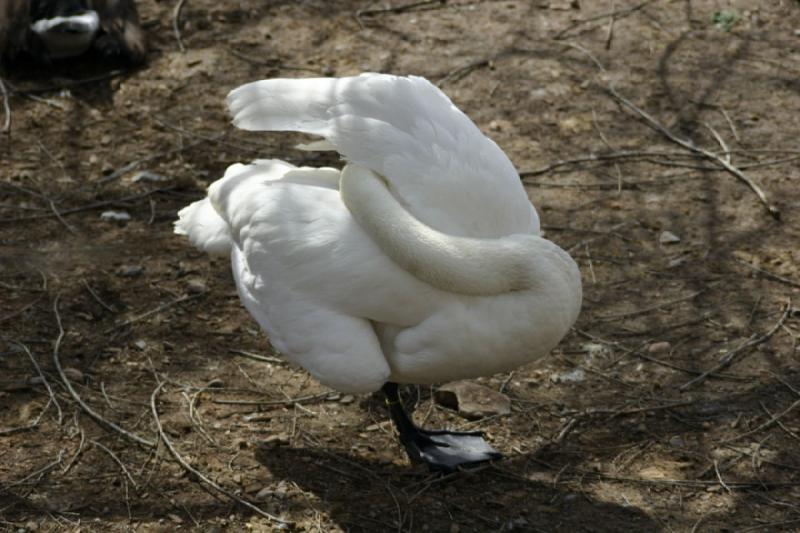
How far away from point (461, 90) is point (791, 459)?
10.4ft

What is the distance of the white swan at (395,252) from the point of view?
375 cm

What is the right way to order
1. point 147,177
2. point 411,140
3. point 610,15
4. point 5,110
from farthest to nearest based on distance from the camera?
point 610,15 → point 5,110 → point 147,177 → point 411,140

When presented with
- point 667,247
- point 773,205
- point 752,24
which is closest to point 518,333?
point 667,247

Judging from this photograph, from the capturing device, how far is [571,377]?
4633 millimetres

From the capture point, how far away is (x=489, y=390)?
4594mm

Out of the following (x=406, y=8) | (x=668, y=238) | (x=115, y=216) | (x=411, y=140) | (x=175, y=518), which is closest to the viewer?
(x=175, y=518)

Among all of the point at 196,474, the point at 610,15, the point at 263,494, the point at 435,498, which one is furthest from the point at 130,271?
the point at 610,15

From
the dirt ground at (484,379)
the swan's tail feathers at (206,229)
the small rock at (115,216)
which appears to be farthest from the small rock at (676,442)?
the small rock at (115,216)

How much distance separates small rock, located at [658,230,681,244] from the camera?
5387mm

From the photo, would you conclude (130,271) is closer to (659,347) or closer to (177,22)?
(659,347)

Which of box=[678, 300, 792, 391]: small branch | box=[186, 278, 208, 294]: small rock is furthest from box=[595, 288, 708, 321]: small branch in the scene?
box=[186, 278, 208, 294]: small rock

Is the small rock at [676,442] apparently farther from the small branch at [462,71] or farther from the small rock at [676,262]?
the small branch at [462,71]

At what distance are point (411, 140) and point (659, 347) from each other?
4.66 feet

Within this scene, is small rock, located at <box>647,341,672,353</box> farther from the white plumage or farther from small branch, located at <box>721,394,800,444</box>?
the white plumage
